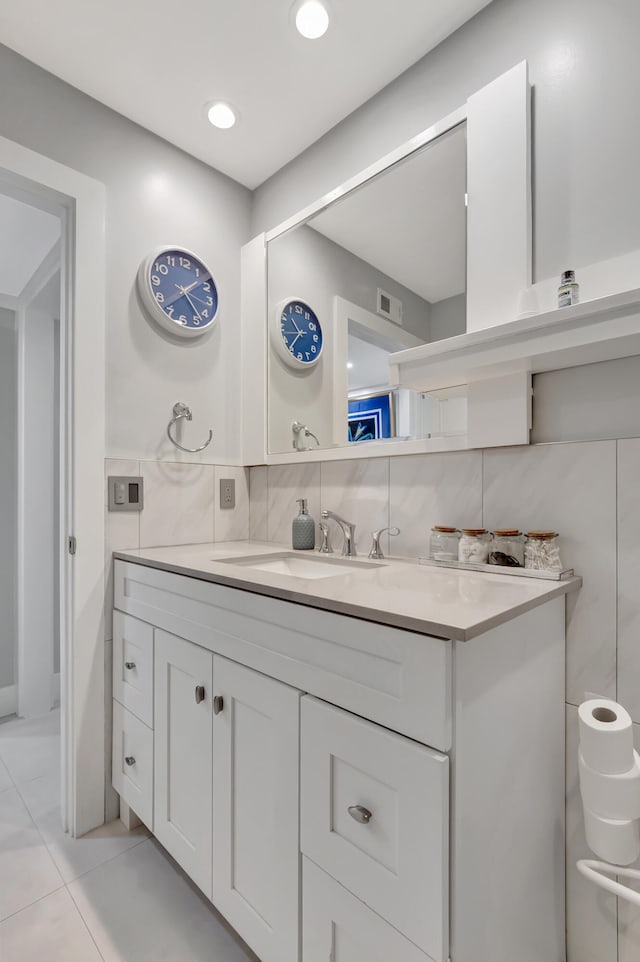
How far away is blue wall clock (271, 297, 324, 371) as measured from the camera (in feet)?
5.74

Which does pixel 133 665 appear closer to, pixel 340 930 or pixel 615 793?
pixel 340 930

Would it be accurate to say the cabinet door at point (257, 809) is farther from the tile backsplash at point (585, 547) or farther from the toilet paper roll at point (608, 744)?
the tile backsplash at point (585, 547)

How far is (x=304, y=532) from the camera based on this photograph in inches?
66.7

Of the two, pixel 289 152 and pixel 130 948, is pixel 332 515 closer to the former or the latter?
pixel 130 948

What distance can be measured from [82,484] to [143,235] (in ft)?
3.10

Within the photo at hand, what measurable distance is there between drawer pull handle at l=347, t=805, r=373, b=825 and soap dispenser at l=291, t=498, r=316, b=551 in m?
0.97

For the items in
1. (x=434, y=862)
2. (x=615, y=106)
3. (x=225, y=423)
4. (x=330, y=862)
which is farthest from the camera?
(x=225, y=423)

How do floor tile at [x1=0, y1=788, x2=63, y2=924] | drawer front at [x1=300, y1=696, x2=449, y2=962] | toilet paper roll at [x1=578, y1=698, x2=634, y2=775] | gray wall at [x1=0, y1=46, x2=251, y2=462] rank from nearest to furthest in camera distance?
drawer front at [x1=300, y1=696, x2=449, y2=962] < toilet paper roll at [x1=578, y1=698, x2=634, y2=775] < floor tile at [x1=0, y1=788, x2=63, y2=924] < gray wall at [x1=0, y1=46, x2=251, y2=462]

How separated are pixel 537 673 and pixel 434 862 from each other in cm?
41

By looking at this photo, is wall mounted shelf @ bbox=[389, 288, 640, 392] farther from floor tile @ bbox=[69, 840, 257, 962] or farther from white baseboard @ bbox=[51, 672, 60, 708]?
white baseboard @ bbox=[51, 672, 60, 708]

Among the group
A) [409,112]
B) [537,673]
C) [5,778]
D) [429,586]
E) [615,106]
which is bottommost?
[5,778]

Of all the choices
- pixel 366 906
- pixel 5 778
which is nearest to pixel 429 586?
pixel 366 906

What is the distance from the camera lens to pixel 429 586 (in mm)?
998

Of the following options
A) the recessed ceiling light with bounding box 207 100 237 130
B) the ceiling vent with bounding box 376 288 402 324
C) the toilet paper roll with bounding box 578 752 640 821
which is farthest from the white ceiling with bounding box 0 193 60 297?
the toilet paper roll with bounding box 578 752 640 821
